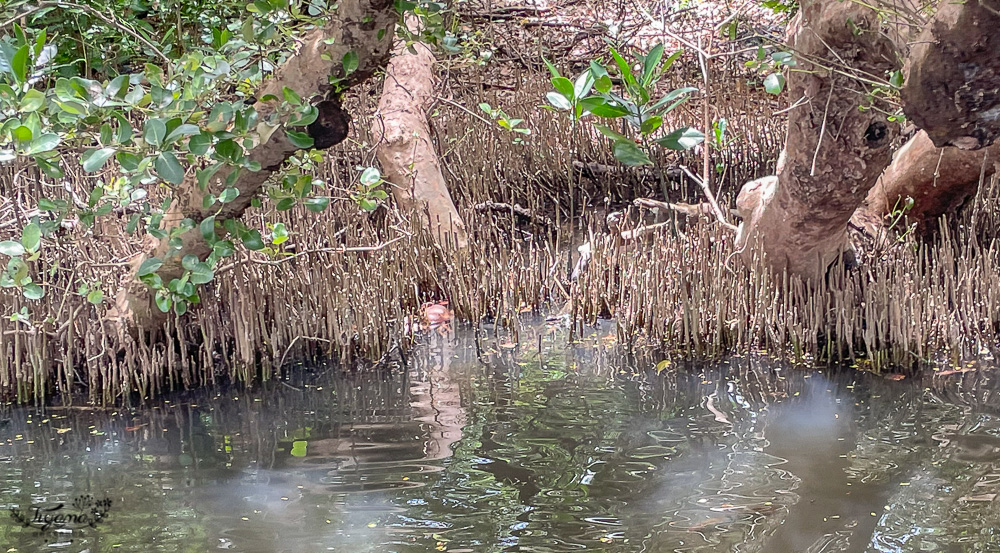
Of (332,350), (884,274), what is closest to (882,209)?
(884,274)

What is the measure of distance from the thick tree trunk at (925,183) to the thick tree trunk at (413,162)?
5.84 feet

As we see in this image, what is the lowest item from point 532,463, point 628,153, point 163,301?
point 532,463

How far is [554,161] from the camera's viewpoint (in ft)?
15.8

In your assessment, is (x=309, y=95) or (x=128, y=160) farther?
(x=309, y=95)

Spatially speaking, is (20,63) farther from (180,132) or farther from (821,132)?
(821,132)

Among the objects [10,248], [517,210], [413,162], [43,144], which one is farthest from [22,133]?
[517,210]

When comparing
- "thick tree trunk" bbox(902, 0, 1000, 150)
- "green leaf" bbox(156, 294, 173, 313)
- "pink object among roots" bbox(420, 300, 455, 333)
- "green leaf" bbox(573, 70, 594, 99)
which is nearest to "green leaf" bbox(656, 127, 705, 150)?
"green leaf" bbox(573, 70, 594, 99)

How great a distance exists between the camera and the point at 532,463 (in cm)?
235

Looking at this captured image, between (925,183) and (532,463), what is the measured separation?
2.18 m

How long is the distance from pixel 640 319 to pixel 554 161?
1.70m

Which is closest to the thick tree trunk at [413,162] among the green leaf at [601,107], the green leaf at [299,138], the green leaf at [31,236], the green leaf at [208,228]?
the green leaf at [208,228]

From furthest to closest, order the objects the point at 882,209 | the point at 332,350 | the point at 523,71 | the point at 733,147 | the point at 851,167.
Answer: the point at 523,71 < the point at 733,147 < the point at 882,209 < the point at 332,350 < the point at 851,167

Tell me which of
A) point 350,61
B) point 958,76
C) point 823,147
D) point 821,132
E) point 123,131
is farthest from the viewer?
point 823,147

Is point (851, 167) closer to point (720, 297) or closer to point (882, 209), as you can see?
point (720, 297)
